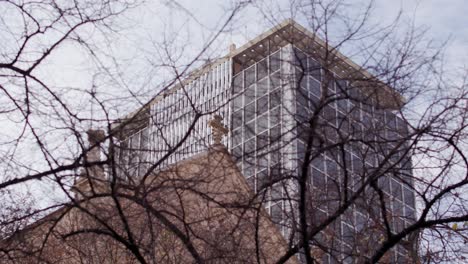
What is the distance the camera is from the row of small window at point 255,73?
26.6ft

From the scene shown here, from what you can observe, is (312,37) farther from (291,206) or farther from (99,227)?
(99,227)

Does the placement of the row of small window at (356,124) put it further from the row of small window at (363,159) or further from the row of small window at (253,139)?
the row of small window at (253,139)

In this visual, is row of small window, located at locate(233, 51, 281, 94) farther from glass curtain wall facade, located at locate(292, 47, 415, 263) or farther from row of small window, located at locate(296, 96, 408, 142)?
row of small window, located at locate(296, 96, 408, 142)

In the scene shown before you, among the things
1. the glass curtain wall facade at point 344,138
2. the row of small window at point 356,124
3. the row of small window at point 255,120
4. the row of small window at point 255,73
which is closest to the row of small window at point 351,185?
the glass curtain wall facade at point 344,138

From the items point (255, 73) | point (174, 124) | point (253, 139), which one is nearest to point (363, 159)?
point (253, 139)

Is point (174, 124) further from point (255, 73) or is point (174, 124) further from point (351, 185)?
point (351, 185)

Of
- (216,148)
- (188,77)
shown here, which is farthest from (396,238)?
(188,77)

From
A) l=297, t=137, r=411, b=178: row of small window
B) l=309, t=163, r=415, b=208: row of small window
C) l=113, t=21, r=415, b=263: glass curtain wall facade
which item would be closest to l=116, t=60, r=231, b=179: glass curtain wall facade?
l=113, t=21, r=415, b=263: glass curtain wall facade

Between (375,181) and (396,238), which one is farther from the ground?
(375,181)

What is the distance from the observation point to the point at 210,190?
8.56 metres

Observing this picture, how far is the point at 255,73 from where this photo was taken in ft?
27.3

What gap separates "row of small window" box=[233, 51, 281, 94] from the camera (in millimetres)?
8117

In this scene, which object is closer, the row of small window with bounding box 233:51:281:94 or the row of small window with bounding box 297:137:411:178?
the row of small window with bounding box 297:137:411:178

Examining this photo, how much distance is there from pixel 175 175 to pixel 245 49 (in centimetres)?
136
